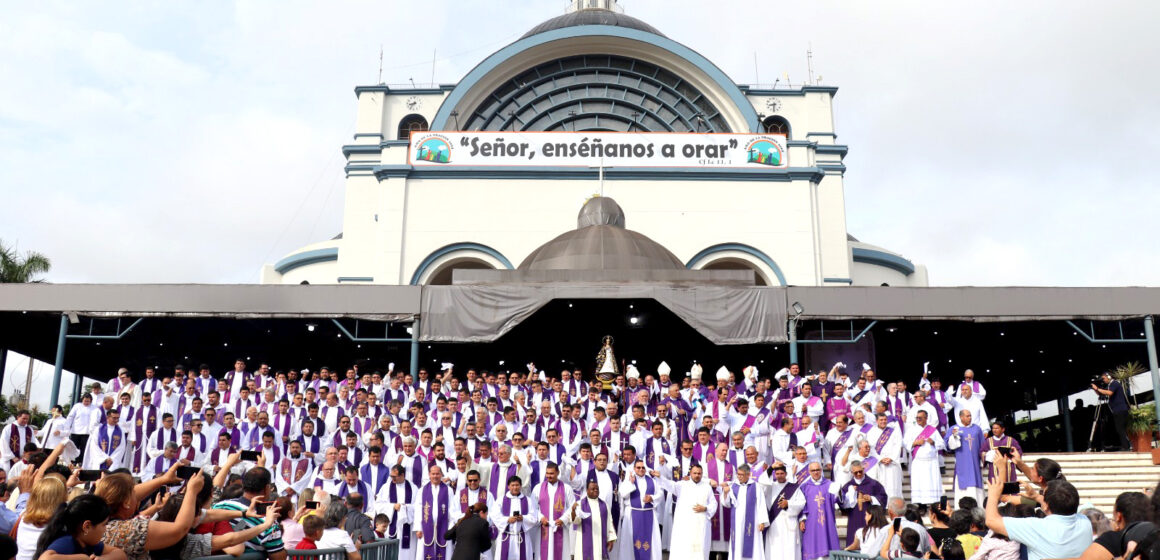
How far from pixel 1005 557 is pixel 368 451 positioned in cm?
947

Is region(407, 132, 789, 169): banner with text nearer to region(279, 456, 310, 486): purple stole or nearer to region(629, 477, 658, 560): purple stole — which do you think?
region(279, 456, 310, 486): purple stole

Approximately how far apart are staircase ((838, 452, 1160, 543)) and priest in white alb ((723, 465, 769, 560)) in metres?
3.45

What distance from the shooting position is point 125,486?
5.18 metres

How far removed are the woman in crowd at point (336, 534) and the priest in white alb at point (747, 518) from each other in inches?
248

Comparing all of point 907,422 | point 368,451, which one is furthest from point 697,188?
point 368,451

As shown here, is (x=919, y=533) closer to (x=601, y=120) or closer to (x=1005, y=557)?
(x=1005, y=557)

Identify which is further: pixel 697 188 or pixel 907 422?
pixel 697 188

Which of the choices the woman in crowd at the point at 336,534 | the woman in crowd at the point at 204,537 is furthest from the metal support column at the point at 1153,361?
the woman in crowd at the point at 204,537

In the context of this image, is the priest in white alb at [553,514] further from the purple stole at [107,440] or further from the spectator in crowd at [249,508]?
the purple stole at [107,440]

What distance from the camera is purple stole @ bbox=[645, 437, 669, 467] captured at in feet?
43.9

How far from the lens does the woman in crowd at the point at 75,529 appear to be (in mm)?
4652

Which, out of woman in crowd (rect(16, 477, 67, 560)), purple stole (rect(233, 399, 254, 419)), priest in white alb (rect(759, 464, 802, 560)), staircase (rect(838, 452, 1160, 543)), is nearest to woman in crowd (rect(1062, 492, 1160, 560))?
woman in crowd (rect(16, 477, 67, 560))

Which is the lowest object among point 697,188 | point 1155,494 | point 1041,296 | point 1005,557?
point 1005,557

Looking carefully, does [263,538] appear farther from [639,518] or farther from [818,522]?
[818,522]
